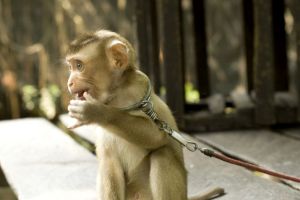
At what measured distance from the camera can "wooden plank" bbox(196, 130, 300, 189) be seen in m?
4.60

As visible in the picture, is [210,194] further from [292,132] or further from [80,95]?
[292,132]

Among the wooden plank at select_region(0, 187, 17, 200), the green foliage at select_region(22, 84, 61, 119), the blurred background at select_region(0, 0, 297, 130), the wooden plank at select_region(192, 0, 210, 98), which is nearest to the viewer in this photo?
the wooden plank at select_region(0, 187, 17, 200)

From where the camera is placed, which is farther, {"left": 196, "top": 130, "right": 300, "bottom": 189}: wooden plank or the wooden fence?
the wooden fence

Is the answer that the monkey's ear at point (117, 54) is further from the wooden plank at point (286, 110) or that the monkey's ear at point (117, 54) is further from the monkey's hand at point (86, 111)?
the wooden plank at point (286, 110)

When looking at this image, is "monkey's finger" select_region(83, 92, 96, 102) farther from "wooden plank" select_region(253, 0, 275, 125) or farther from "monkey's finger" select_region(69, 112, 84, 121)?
"wooden plank" select_region(253, 0, 275, 125)

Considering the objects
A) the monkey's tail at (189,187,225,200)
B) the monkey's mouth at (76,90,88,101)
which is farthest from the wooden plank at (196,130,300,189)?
the monkey's mouth at (76,90,88,101)

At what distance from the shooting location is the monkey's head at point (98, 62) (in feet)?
10.8

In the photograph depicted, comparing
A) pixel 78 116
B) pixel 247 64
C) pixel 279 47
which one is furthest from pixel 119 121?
pixel 247 64

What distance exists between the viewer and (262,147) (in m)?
5.20

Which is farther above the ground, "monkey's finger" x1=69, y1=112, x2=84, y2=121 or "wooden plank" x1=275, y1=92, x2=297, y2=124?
"monkey's finger" x1=69, y1=112, x2=84, y2=121

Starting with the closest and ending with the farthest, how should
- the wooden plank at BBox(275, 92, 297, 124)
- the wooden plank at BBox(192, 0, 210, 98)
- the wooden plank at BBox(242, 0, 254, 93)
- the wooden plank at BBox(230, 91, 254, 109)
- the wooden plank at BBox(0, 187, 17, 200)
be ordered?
1. the wooden plank at BBox(275, 92, 297, 124)
2. the wooden plank at BBox(230, 91, 254, 109)
3. the wooden plank at BBox(242, 0, 254, 93)
4. the wooden plank at BBox(0, 187, 17, 200)
5. the wooden plank at BBox(192, 0, 210, 98)

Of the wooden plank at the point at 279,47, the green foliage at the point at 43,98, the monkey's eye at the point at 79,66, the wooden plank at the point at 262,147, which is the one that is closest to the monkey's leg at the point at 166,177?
the monkey's eye at the point at 79,66

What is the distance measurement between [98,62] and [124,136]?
0.47 meters

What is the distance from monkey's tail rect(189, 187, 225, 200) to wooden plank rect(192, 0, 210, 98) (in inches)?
113
